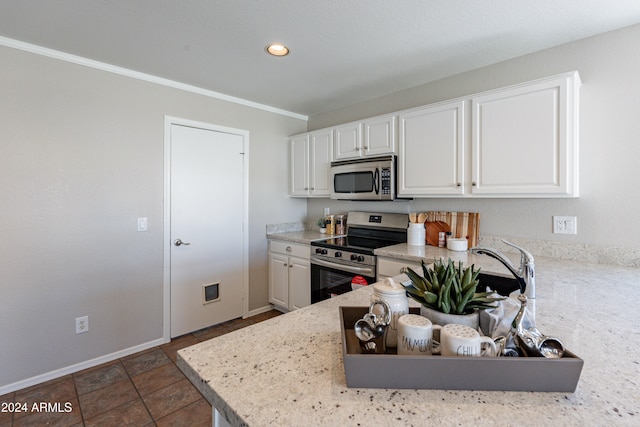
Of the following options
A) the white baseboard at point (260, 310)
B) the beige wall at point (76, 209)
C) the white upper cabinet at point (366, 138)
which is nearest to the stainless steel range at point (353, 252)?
the white upper cabinet at point (366, 138)

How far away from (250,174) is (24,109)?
70.5 inches

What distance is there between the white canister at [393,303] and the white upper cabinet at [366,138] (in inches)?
81.8

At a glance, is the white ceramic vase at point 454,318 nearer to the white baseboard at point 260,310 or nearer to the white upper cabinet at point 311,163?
the white upper cabinet at point 311,163

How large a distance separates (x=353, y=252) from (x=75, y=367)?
91.1 inches

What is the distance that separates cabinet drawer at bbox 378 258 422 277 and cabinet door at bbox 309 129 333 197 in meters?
1.14

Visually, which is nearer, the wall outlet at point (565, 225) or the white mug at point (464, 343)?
the white mug at point (464, 343)

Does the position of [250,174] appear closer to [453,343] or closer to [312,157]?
[312,157]

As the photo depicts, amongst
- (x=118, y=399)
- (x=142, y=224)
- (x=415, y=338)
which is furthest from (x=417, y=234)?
(x=118, y=399)

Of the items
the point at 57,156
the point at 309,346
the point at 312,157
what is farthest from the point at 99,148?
the point at 309,346

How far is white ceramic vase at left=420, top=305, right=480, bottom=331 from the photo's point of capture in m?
0.75

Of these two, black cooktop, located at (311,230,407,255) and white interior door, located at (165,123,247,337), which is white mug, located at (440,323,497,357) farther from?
white interior door, located at (165,123,247,337)

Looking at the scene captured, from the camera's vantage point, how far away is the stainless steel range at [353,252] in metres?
2.53

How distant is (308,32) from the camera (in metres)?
1.92

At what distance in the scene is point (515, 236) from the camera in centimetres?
231
